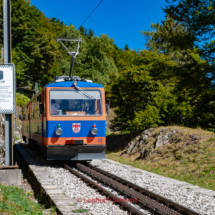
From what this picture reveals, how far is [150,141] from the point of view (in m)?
15.3

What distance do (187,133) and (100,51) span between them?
42.0 metres

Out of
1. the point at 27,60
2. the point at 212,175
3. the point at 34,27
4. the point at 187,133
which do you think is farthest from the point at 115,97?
the point at 34,27

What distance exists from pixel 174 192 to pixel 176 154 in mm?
4724

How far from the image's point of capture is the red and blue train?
1225cm

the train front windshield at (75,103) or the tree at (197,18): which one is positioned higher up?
the tree at (197,18)

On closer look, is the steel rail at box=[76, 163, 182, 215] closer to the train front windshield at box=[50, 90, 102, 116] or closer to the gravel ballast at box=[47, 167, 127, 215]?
the gravel ballast at box=[47, 167, 127, 215]

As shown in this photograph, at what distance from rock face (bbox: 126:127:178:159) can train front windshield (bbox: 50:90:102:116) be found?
3.25 metres

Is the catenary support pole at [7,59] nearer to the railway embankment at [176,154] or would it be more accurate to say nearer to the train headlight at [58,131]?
the train headlight at [58,131]

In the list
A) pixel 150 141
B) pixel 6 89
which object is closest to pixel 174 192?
pixel 6 89

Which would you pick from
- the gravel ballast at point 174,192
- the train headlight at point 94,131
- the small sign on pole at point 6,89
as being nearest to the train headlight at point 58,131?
the train headlight at point 94,131

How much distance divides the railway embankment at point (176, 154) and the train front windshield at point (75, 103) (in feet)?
10.1

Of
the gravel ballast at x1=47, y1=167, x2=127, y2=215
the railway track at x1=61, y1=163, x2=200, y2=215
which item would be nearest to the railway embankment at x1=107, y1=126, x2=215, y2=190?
the railway track at x1=61, y1=163, x2=200, y2=215

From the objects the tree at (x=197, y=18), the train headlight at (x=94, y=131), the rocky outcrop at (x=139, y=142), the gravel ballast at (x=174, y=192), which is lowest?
the gravel ballast at (x=174, y=192)

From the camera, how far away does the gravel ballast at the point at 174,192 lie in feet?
21.9
